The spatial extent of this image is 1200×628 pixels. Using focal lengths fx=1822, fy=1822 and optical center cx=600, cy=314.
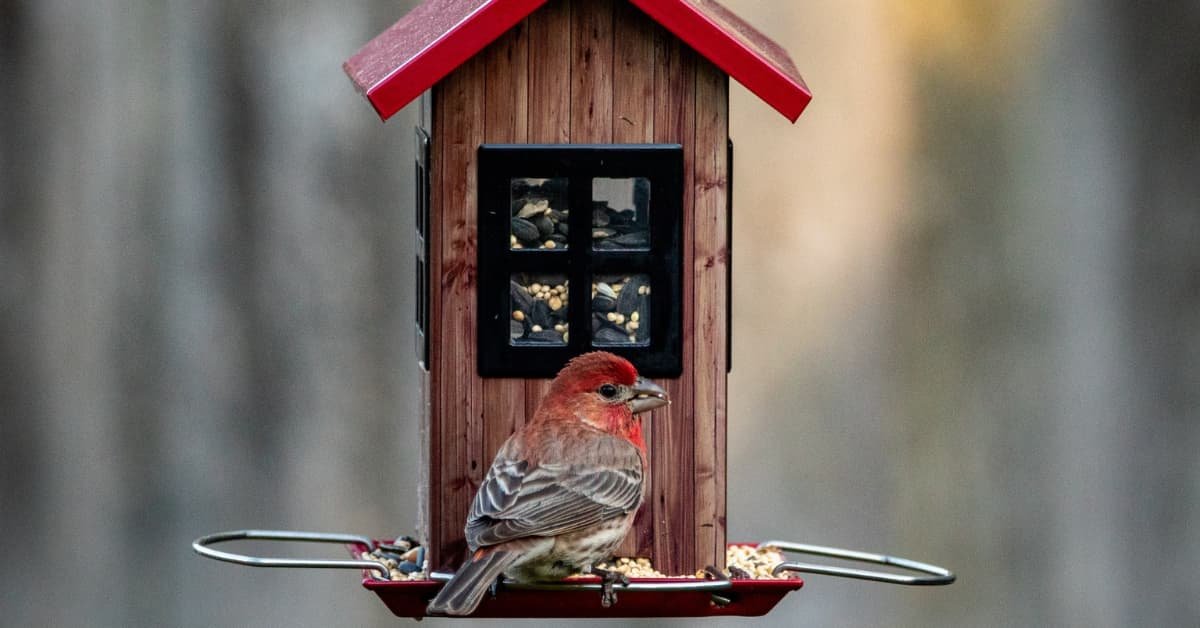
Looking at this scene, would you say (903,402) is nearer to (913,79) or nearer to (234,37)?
(913,79)

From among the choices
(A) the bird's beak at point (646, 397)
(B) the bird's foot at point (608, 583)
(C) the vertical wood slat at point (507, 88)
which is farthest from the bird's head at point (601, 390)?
(C) the vertical wood slat at point (507, 88)

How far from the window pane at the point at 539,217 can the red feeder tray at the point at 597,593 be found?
95 centimetres

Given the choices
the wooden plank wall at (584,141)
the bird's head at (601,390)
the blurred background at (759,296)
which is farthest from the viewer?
the blurred background at (759,296)

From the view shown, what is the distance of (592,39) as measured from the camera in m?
5.12

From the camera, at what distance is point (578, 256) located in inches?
202

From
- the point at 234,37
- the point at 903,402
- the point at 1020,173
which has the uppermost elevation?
the point at 234,37

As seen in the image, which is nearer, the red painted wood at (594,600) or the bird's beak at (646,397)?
the red painted wood at (594,600)

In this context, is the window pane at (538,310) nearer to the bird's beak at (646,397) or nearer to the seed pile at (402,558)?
the bird's beak at (646,397)

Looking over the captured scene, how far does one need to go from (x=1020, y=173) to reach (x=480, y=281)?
282 cm

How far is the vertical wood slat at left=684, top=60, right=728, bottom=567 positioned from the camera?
16.9 feet

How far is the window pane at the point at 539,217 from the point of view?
5148 millimetres

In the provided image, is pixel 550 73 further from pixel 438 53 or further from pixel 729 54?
pixel 729 54

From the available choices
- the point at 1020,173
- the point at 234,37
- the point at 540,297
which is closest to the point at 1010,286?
the point at 1020,173

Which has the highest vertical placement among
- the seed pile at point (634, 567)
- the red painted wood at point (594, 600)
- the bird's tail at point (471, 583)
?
the bird's tail at point (471, 583)
